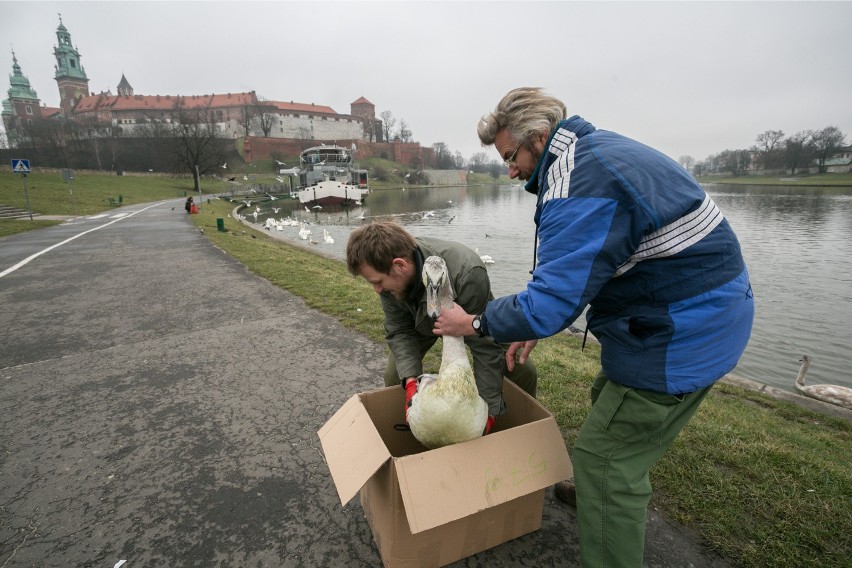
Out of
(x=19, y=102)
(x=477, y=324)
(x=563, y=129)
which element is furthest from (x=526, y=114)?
(x=19, y=102)

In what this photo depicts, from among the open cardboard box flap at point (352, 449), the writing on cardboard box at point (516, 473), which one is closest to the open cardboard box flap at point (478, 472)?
the writing on cardboard box at point (516, 473)

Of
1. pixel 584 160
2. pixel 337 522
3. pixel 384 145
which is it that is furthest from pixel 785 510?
pixel 384 145

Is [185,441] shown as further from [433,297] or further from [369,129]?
[369,129]

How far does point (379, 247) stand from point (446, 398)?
0.89m

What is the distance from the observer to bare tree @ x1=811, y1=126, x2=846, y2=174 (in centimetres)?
6691

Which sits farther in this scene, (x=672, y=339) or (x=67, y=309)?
(x=67, y=309)

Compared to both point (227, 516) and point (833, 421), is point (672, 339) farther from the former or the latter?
point (833, 421)

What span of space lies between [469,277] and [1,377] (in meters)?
4.86

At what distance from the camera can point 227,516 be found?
94.9 inches

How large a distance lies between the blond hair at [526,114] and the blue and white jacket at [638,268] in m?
0.18

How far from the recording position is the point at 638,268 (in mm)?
1623

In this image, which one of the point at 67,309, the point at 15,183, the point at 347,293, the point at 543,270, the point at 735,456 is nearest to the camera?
the point at 543,270

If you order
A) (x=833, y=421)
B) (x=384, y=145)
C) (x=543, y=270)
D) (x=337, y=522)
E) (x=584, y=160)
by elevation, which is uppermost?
(x=384, y=145)

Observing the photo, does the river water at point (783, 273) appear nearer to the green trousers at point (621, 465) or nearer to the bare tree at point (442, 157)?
the green trousers at point (621, 465)
